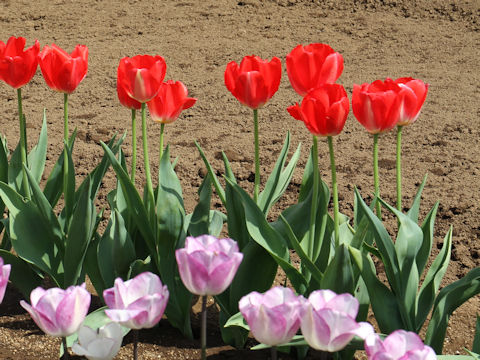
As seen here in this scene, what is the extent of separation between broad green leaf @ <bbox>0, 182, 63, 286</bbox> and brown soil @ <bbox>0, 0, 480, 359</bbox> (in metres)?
0.22

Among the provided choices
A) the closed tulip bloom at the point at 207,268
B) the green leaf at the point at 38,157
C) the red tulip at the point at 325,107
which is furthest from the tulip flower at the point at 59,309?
the green leaf at the point at 38,157

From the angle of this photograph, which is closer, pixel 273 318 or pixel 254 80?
pixel 273 318

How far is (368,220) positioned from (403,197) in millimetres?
1519

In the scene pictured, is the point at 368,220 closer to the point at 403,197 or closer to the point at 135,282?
the point at 135,282

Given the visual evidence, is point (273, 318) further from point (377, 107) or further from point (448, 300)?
point (448, 300)

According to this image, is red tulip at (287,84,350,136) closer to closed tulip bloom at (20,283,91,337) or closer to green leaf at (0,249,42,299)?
closed tulip bloom at (20,283,91,337)

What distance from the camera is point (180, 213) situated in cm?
209

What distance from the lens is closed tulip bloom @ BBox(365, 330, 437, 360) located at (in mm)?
1139

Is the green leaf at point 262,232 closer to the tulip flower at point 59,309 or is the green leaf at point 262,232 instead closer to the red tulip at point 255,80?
the red tulip at point 255,80

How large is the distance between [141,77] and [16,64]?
43 centimetres

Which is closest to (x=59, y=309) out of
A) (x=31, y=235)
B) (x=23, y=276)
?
(x=31, y=235)

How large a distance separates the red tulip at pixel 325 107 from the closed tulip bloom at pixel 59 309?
0.67 m

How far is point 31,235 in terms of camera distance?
2.21 metres

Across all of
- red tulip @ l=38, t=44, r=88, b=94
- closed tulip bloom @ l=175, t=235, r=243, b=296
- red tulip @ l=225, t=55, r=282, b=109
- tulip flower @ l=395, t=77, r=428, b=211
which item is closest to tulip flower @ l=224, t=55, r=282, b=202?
red tulip @ l=225, t=55, r=282, b=109
